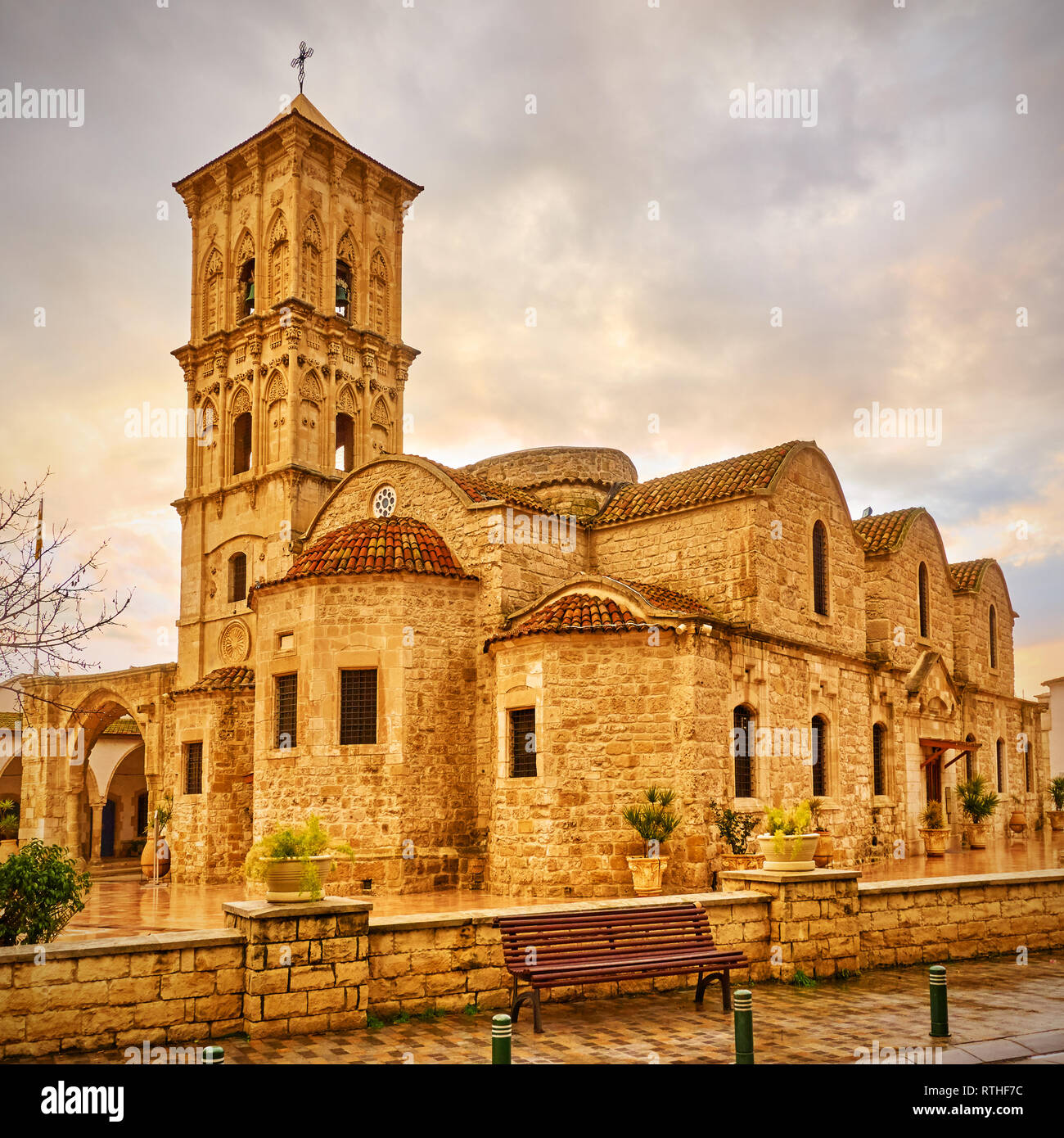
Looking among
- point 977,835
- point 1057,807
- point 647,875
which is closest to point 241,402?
point 647,875

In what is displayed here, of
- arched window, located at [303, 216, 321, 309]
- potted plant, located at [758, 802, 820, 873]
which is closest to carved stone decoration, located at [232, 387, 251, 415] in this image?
arched window, located at [303, 216, 321, 309]

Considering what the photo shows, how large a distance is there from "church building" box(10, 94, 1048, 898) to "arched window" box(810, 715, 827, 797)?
0.07 meters

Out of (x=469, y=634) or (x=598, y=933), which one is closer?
(x=598, y=933)

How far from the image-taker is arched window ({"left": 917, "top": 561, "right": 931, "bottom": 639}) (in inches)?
1041

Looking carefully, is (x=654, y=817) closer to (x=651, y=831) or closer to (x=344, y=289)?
(x=651, y=831)

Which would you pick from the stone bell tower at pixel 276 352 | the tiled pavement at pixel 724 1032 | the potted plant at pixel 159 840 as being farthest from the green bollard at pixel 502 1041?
the stone bell tower at pixel 276 352

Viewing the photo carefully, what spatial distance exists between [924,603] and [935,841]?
632cm

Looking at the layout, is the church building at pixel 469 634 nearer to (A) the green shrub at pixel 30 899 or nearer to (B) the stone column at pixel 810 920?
(B) the stone column at pixel 810 920

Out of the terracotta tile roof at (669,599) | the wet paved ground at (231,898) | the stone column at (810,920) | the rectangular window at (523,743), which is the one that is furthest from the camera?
the terracotta tile roof at (669,599)

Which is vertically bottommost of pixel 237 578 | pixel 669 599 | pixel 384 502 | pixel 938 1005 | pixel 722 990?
pixel 722 990

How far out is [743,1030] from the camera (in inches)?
274

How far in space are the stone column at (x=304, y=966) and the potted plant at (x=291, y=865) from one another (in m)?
0.11

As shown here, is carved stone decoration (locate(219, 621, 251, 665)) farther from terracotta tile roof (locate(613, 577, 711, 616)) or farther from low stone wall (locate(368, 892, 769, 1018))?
low stone wall (locate(368, 892, 769, 1018))

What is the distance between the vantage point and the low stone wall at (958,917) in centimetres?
1127
